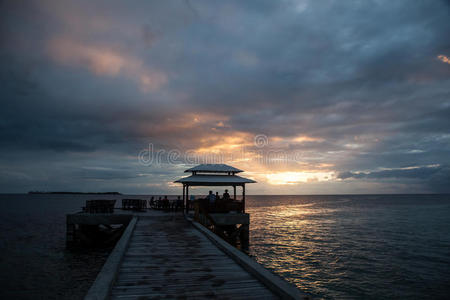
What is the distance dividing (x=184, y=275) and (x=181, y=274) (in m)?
0.11

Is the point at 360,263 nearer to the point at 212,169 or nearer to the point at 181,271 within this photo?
the point at 212,169

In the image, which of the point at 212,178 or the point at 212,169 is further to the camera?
the point at 212,169

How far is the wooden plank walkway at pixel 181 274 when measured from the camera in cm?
573

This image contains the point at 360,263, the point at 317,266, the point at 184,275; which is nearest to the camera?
the point at 184,275

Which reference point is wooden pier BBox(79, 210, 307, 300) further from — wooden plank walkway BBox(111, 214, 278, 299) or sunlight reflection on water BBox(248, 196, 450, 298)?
sunlight reflection on water BBox(248, 196, 450, 298)

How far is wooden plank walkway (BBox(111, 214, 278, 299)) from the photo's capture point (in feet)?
18.8

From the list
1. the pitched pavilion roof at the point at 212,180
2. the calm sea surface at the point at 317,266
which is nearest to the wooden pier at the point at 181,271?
the calm sea surface at the point at 317,266

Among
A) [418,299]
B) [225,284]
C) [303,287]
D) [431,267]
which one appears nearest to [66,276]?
[303,287]

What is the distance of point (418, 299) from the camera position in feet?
40.9

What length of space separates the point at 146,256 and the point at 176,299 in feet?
11.1

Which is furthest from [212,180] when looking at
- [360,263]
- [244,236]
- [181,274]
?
[181,274]

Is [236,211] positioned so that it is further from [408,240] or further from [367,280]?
[408,240]

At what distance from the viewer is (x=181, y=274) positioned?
696 cm

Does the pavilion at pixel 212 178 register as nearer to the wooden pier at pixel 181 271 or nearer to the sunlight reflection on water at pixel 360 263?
the sunlight reflection on water at pixel 360 263
